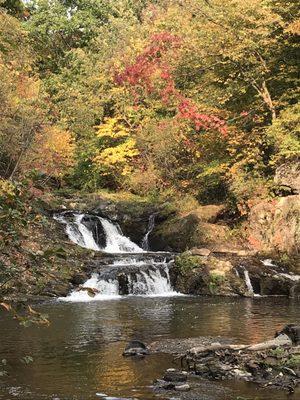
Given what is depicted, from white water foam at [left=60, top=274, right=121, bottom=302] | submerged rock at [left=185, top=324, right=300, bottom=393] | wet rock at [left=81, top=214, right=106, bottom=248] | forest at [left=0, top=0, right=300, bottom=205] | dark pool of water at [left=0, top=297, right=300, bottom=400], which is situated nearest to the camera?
dark pool of water at [left=0, top=297, right=300, bottom=400]

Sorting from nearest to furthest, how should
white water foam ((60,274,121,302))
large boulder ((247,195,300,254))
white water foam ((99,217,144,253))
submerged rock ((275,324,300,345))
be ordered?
submerged rock ((275,324,300,345)), white water foam ((60,274,121,302)), large boulder ((247,195,300,254)), white water foam ((99,217,144,253))

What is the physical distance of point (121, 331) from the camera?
1172cm

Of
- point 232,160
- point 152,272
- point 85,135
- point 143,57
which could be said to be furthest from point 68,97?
point 152,272

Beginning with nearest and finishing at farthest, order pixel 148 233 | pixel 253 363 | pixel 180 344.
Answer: pixel 253 363 → pixel 180 344 → pixel 148 233

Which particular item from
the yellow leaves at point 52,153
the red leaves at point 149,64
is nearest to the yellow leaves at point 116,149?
the yellow leaves at point 52,153

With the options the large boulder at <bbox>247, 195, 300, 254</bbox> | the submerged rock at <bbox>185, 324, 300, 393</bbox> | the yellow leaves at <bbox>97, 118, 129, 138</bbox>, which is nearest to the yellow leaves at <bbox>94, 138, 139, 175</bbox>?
the yellow leaves at <bbox>97, 118, 129, 138</bbox>

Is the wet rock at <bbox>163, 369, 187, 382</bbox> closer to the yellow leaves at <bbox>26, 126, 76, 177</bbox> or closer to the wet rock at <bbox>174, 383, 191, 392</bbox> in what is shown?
the wet rock at <bbox>174, 383, 191, 392</bbox>

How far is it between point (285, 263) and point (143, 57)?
56.7ft

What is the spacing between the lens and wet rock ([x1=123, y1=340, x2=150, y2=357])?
9.54m

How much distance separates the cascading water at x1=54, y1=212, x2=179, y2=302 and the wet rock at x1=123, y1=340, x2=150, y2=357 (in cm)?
520

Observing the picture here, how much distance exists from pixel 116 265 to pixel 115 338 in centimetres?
848

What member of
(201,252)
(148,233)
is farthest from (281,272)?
(148,233)

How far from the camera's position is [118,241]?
79.5ft

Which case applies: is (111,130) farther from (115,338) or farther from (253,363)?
(253,363)
